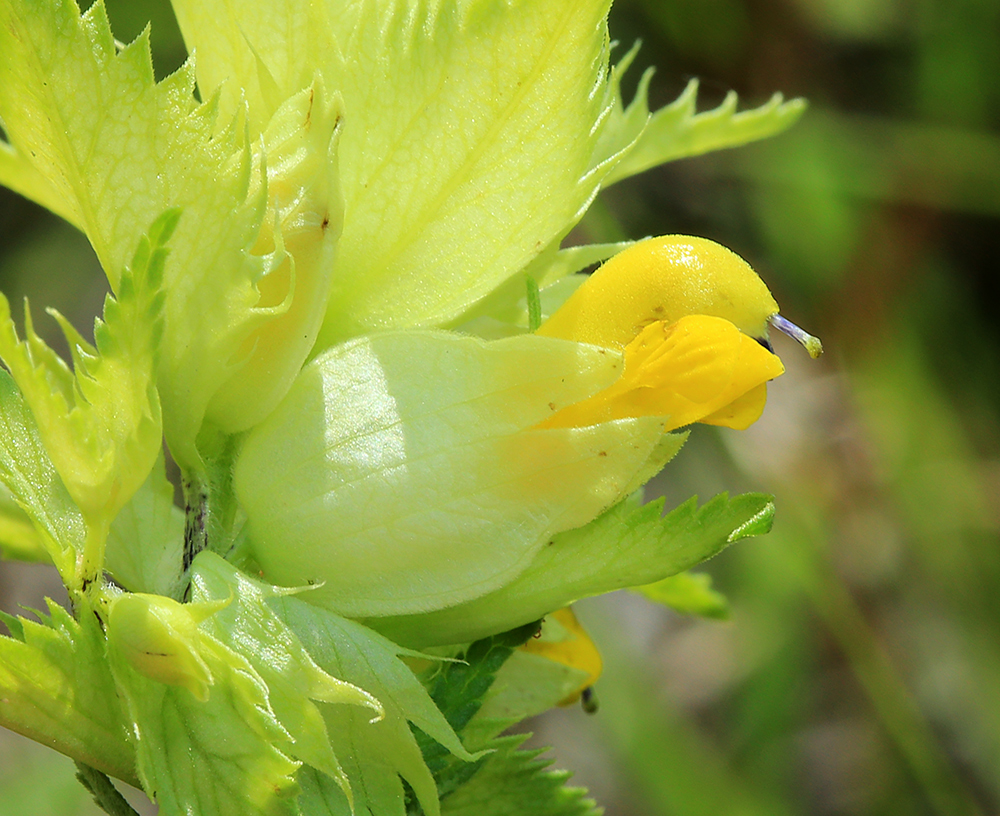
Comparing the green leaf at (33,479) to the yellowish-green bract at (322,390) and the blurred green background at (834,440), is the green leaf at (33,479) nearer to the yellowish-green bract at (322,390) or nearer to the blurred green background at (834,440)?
the yellowish-green bract at (322,390)

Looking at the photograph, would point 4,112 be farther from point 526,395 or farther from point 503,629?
point 503,629

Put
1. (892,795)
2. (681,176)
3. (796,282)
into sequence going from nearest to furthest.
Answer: (892,795), (796,282), (681,176)

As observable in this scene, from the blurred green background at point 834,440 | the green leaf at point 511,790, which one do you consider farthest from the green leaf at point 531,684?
the blurred green background at point 834,440

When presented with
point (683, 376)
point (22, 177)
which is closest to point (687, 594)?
point (683, 376)

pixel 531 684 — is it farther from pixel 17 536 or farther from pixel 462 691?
pixel 17 536

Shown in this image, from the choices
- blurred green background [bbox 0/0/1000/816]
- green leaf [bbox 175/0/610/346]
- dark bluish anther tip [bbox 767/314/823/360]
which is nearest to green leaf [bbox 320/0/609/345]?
green leaf [bbox 175/0/610/346]

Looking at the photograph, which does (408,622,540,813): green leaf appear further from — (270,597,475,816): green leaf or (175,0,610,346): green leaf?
(175,0,610,346): green leaf

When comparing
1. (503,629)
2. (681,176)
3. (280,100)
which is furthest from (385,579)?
(681,176)
